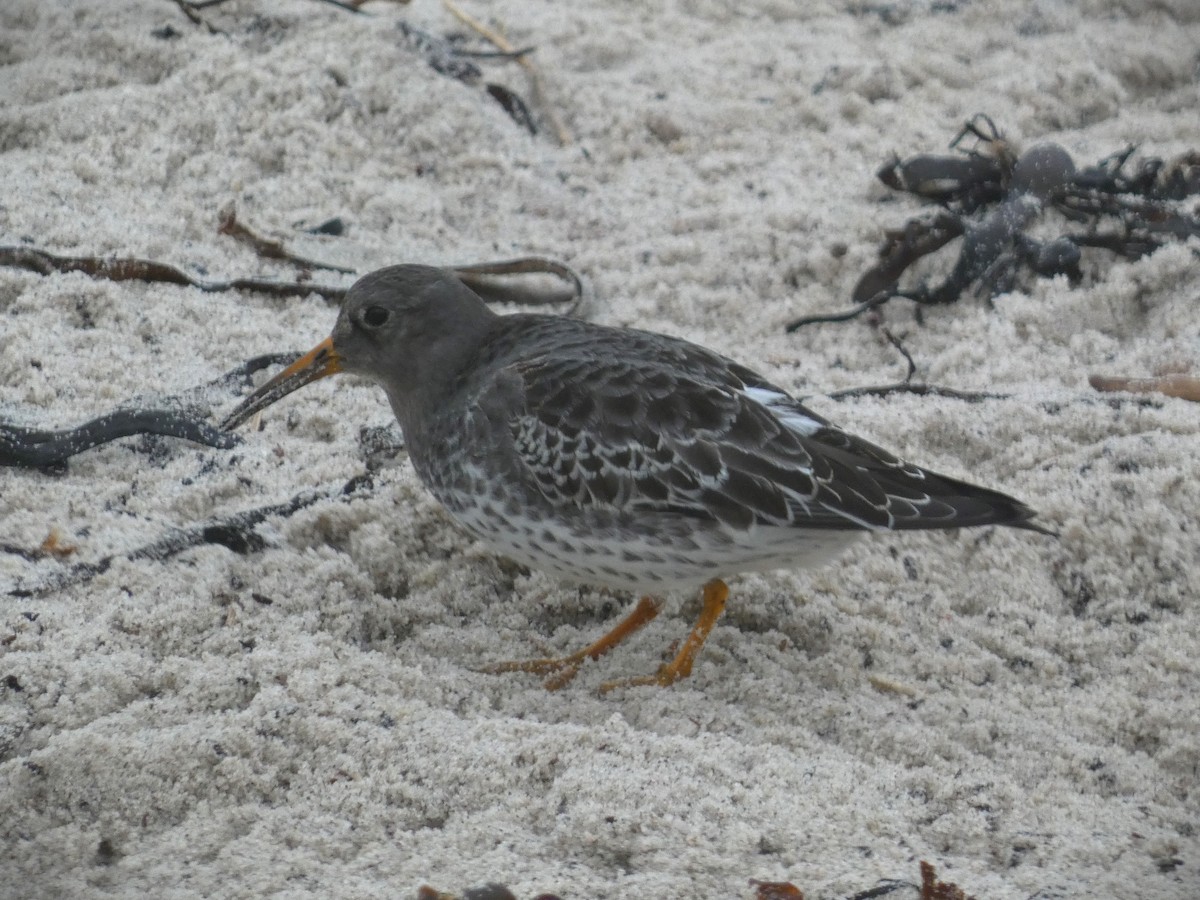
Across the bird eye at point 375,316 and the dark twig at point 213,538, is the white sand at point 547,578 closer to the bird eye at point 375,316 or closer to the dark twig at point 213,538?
the dark twig at point 213,538

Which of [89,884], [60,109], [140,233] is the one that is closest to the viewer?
[89,884]

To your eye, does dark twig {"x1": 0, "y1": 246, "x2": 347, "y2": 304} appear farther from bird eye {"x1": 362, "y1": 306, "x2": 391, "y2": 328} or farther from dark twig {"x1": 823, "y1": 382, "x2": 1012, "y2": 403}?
dark twig {"x1": 823, "y1": 382, "x2": 1012, "y2": 403}

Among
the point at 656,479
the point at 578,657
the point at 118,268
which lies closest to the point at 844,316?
the point at 656,479

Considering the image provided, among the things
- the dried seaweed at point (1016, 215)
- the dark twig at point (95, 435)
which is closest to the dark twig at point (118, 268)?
the dark twig at point (95, 435)

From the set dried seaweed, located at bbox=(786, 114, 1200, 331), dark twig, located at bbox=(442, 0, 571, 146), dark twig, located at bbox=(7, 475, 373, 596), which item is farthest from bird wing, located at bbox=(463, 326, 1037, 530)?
dark twig, located at bbox=(442, 0, 571, 146)

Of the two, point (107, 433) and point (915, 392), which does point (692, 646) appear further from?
point (107, 433)

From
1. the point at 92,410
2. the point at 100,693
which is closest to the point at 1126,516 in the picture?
the point at 100,693

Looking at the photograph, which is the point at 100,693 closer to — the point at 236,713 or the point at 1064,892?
the point at 236,713
